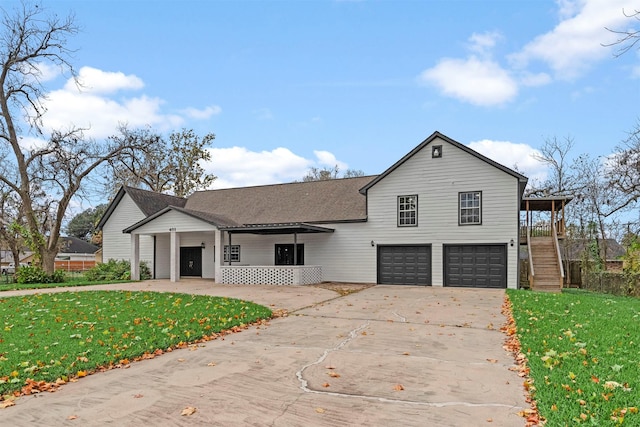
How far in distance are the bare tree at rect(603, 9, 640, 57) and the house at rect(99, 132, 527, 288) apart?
1283 centimetres

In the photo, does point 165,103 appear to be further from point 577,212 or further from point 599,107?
point 577,212

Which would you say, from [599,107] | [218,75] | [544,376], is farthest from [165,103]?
[544,376]

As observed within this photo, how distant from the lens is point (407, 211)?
1958cm

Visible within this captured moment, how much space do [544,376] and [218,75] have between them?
14.8 meters

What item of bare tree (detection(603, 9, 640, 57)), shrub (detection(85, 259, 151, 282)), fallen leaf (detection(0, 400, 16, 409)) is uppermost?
bare tree (detection(603, 9, 640, 57))

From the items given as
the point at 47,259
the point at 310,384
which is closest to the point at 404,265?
the point at 310,384

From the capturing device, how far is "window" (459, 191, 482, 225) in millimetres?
18188

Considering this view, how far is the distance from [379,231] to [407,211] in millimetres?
1607

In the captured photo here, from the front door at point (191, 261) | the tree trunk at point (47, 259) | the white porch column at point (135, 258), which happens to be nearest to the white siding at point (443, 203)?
the front door at point (191, 261)

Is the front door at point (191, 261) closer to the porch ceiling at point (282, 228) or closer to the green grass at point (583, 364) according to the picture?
the porch ceiling at point (282, 228)

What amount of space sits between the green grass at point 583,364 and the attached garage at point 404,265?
9.04 metres

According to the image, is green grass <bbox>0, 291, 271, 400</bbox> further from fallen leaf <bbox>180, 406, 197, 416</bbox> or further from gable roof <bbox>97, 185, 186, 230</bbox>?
gable roof <bbox>97, 185, 186, 230</bbox>

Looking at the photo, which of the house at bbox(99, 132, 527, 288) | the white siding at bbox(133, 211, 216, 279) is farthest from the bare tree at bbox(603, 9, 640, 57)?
the white siding at bbox(133, 211, 216, 279)

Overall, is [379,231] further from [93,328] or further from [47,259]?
[47,259]
